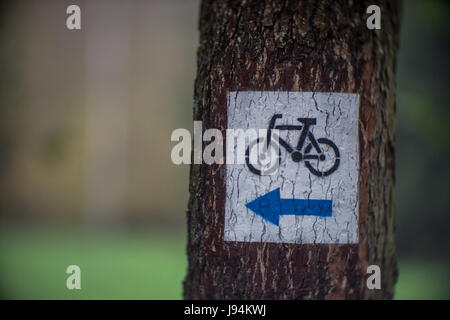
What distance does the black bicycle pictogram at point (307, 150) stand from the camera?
176 cm

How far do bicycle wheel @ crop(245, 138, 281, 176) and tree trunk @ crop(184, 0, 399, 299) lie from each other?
116 mm

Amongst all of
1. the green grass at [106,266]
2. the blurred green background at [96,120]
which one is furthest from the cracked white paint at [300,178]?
the blurred green background at [96,120]

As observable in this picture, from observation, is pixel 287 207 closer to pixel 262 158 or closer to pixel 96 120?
pixel 262 158

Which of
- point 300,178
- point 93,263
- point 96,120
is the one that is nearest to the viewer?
point 300,178

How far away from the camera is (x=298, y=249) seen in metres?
1.78

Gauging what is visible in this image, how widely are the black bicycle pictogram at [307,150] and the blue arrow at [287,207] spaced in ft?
0.30

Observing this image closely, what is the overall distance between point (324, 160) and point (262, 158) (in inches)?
8.4

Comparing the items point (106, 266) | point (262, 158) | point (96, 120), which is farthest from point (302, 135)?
point (96, 120)

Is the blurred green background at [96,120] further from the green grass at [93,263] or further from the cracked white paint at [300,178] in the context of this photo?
the cracked white paint at [300,178]

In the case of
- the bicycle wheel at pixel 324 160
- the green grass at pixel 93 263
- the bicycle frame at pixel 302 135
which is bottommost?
the green grass at pixel 93 263

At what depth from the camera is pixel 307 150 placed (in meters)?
1.76
